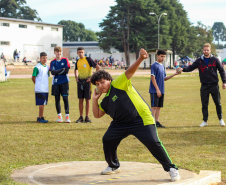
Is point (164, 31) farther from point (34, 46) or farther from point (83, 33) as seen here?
point (83, 33)

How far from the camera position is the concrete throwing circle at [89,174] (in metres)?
4.22

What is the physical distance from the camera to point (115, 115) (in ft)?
13.7

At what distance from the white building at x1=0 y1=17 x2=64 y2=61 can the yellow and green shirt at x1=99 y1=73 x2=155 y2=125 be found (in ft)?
179

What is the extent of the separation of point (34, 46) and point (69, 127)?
2121 inches

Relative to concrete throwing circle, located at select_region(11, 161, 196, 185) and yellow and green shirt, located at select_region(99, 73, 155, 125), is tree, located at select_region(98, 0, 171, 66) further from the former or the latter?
yellow and green shirt, located at select_region(99, 73, 155, 125)

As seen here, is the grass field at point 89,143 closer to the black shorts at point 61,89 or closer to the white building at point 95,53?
the black shorts at point 61,89

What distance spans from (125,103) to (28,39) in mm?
57903

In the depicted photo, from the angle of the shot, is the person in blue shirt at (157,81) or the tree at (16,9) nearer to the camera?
the person in blue shirt at (157,81)

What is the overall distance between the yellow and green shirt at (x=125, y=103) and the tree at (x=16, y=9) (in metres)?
83.0

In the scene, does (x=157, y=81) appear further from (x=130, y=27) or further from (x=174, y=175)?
(x=130, y=27)

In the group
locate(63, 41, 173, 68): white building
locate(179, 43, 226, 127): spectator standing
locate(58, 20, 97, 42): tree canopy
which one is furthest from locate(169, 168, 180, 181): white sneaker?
locate(58, 20, 97, 42): tree canopy

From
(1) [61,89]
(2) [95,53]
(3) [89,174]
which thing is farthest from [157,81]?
(2) [95,53]

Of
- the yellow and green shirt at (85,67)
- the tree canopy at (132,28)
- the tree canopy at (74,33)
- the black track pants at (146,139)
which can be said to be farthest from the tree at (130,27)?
the tree canopy at (74,33)

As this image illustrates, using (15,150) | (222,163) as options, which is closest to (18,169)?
(15,150)
